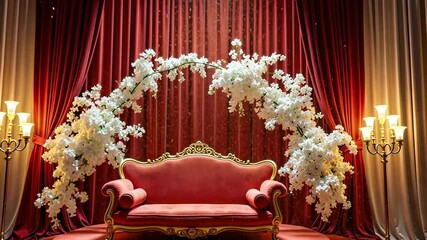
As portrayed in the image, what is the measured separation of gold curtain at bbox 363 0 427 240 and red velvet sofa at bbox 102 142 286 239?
4.75 feet

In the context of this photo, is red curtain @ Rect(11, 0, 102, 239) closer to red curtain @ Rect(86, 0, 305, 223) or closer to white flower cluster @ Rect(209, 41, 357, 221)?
red curtain @ Rect(86, 0, 305, 223)

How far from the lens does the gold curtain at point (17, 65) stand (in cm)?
527

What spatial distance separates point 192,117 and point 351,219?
7.46 ft

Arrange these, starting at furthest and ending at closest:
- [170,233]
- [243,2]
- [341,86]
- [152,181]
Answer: [243,2] → [341,86] → [152,181] → [170,233]

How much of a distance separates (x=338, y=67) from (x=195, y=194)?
91.4 inches

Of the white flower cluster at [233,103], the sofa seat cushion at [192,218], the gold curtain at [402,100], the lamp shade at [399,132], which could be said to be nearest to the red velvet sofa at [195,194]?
the sofa seat cushion at [192,218]

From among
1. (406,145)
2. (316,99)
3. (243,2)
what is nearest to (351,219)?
(406,145)

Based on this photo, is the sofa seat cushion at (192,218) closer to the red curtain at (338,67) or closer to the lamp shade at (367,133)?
the lamp shade at (367,133)

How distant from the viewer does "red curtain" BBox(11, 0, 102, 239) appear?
5082mm

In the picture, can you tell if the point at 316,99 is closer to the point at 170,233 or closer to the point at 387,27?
the point at 387,27

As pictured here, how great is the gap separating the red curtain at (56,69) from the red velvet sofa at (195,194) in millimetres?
1006

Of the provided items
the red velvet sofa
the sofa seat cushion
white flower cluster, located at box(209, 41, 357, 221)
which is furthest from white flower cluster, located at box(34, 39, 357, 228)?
the sofa seat cushion

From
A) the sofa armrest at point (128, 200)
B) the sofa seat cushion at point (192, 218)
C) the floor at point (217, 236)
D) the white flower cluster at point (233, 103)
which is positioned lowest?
the floor at point (217, 236)

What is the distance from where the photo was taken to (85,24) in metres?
5.38
